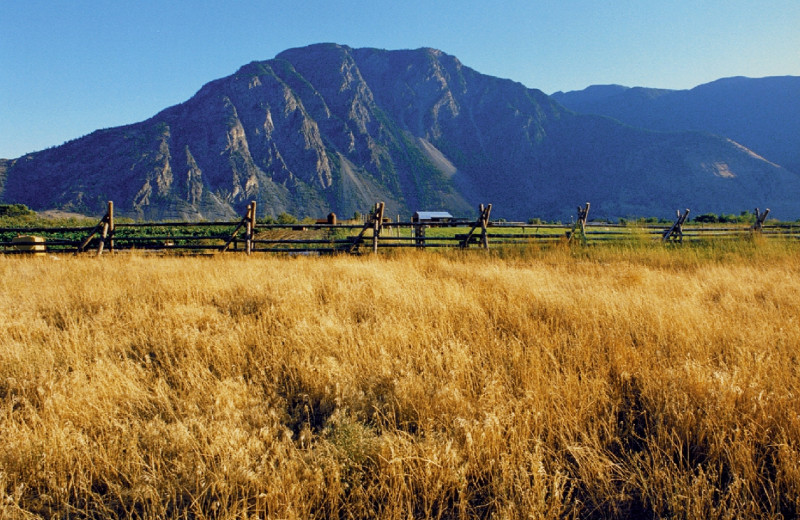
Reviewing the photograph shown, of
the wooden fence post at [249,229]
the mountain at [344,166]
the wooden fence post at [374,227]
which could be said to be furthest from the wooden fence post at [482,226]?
the mountain at [344,166]

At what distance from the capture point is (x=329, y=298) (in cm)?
510

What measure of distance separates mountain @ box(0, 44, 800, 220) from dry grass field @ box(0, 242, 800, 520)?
120 m

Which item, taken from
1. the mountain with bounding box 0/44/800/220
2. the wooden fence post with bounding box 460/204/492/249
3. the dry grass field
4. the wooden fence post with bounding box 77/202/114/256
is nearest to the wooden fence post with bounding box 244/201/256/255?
the wooden fence post with bounding box 77/202/114/256

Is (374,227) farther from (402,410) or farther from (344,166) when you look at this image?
(344,166)

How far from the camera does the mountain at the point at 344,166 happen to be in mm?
121125

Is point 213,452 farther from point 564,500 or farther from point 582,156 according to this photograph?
point 582,156

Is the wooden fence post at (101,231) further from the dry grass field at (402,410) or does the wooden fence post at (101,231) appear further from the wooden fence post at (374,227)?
the dry grass field at (402,410)

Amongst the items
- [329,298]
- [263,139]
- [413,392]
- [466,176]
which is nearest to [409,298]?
[329,298]

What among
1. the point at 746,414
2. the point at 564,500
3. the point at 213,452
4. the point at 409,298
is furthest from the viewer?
the point at 409,298

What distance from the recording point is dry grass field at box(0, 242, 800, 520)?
6.00 feet

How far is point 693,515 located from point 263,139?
557 feet

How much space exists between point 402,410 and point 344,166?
164 metres

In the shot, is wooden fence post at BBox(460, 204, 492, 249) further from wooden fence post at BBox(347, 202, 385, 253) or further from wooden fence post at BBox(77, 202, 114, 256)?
wooden fence post at BBox(77, 202, 114, 256)

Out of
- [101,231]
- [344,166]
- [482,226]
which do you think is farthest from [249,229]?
[344,166]
